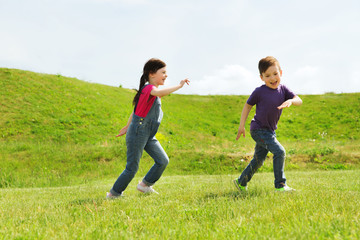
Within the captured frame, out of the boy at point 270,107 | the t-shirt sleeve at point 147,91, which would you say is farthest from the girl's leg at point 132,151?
the boy at point 270,107

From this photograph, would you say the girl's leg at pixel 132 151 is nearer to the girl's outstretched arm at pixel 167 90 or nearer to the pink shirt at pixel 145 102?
the pink shirt at pixel 145 102

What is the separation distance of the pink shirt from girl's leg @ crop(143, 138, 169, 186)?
583 mm

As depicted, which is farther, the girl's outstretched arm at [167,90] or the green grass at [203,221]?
the girl's outstretched arm at [167,90]

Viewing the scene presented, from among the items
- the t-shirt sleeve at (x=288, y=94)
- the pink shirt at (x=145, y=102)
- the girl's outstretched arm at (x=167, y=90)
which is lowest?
the pink shirt at (x=145, y=102)

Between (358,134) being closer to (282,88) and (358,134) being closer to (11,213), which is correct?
(282,88)

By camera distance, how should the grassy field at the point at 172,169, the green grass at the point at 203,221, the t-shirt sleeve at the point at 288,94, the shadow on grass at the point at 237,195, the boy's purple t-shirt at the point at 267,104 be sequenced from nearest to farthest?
the green grass at the point at 203,221
the grassy field at the point at 172,169
the shadow on grass at the point at 237,195
the boy's purple t-shirt at the point at 267,104
the t-shirt sleeve at the point at 288,94

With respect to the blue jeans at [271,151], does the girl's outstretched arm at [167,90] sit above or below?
above

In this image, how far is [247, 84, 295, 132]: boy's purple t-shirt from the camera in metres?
5.08

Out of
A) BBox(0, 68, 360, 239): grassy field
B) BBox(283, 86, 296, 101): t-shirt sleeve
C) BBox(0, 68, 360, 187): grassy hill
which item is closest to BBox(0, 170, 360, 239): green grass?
BBox(0, 68, 360, 239): grassy field

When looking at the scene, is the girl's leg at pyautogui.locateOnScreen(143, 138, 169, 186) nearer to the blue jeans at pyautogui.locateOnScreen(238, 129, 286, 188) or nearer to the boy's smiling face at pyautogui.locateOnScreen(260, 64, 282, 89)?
the blue jeans at pyautogui.locateOnScreen(238, 129, 286, 188)

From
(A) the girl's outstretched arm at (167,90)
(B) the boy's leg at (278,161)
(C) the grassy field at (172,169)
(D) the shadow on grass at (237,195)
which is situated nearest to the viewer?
(C) the grassy field at (172,169)

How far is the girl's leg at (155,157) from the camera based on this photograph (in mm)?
5324

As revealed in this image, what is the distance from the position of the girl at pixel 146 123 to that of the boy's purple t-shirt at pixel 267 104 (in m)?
1.33

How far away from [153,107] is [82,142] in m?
12.0
